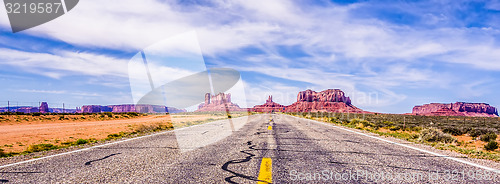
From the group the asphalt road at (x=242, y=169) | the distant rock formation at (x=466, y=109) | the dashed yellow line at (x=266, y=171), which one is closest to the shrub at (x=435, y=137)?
the asphalt road at (x=242, y=169)

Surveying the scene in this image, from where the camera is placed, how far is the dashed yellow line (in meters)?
3.84

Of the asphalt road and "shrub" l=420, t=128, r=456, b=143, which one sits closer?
the asphalt road

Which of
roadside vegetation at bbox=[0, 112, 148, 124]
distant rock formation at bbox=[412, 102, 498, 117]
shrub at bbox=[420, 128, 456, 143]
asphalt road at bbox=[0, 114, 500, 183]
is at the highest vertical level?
asphalt road at bbox=[0, 114, 500, 183]

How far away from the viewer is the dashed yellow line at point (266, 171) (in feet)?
12.6

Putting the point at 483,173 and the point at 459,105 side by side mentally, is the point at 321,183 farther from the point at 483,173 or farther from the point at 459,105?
the point at 459,105

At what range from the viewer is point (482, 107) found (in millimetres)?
187500

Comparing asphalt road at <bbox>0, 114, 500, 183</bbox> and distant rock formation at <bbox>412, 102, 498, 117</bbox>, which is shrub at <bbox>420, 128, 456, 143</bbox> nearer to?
asphalt road at <bbox>0, 114, 500, 183</bbox>

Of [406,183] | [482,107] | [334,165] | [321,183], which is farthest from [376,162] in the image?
[482,107]

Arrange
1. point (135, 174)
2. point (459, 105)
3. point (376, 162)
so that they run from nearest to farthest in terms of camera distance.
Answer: point (135, 174)
point (376, 162)
point (459, 105)

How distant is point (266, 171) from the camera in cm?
441

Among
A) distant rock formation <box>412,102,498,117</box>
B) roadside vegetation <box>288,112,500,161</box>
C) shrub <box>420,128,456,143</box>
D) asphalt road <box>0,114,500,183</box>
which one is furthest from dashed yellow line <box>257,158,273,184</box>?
distant rock formation <box>412,102,498,117</box>

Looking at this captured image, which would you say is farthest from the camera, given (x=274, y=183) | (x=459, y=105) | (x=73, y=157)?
(x=459, y=105)

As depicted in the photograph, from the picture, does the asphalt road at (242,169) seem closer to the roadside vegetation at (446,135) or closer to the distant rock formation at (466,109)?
the roadside vegetation at (446,135)

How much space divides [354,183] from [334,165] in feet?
4.17
